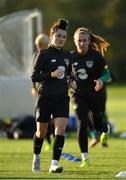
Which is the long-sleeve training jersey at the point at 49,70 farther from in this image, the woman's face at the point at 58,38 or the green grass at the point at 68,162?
the green grass at the point at 68,162

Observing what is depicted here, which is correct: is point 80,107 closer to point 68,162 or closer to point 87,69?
point 87,69

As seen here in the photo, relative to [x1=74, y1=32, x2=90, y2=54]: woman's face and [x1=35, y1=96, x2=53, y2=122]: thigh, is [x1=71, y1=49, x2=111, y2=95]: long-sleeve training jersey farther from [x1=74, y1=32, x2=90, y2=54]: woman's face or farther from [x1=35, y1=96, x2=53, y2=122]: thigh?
[x1=35, y1=96, x2=53, y2=122]: thigh

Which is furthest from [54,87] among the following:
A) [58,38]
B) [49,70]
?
[58,38]

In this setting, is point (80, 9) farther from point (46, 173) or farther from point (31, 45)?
point (46, 173)

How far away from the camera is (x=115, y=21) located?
74.7 metres

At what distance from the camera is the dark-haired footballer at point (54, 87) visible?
12.1 meters

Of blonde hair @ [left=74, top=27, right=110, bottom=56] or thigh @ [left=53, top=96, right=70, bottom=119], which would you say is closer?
thigh @ [left=53, top=96, right=70, bottom=119]

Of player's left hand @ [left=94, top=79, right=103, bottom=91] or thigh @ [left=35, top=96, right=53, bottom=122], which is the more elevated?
player's left hand @ [left=94, top=79, right=103, bottom=91]

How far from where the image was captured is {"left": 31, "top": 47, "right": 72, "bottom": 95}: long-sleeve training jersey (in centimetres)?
1210

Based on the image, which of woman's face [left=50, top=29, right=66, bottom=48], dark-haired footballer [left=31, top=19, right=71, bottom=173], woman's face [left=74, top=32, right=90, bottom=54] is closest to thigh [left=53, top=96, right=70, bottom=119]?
dark-haired footballer [left=31, top=19, right=71, bottom=173]

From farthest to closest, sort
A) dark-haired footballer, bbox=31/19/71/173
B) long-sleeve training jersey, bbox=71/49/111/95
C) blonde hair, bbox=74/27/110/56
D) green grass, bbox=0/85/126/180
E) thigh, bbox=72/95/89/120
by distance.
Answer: blonde hair, bbox=74/27/110/56 → long-sleeve training jersey, bbox=71/49/111/95 → thigh, bbox=72/95/89/120 → dark-haired footballer, bbox=31/19/71/173 → green grass, bbox=0/85/126/180

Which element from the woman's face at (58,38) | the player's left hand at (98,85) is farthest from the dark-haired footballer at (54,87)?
the player's left hand at (98,85)

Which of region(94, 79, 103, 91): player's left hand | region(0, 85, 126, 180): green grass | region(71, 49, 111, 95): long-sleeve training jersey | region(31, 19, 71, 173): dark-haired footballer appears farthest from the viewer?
region(71, 49, 111, 95): long-sleeve training jersey

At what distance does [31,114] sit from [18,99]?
0.49 metres
